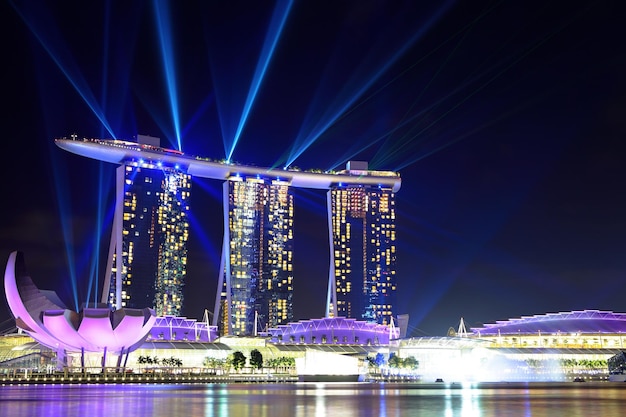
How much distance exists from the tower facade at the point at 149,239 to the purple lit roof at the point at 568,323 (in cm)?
6845

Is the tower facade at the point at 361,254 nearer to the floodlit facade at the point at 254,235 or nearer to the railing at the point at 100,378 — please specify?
the floodlit facade at the point at 254,235

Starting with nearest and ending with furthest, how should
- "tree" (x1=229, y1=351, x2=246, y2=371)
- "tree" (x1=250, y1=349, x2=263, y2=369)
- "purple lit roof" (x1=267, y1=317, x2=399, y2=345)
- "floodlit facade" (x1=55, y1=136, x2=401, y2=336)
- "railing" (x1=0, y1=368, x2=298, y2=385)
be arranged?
"railing" (x1=0, y1=368, x2=298, y2=385) < "tree" (x1=229, y1=351, x2=246, y2=371) < "tree" (x1=250, y1=349, x2=263, y2=369) < "floodlit facade" (x1=55, y1=136, x2=401, y2=336) < "purple lit roof" (x1=267, y1=317, x2=399, y2=345)

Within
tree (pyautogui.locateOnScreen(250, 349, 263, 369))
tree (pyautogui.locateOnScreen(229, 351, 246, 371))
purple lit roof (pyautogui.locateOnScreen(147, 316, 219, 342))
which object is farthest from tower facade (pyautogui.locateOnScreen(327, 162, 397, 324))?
tree (pyautogui.locateOnScreen(229, 351, 246, 371))

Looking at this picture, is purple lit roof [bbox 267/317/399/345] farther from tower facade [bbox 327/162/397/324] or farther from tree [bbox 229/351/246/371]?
tree [bbox 229/351/246/371]

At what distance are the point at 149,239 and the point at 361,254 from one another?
5041cm

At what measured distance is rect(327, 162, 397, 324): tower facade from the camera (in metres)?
166

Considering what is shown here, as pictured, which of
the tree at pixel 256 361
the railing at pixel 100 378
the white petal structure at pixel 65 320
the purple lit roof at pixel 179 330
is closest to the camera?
the railing at pixel 100 378

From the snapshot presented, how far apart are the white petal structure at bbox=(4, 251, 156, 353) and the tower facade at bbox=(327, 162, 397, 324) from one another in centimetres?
9225

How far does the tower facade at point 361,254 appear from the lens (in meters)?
166

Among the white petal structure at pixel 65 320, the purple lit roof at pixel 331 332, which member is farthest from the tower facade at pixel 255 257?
the white petal structure at pixel 65 320

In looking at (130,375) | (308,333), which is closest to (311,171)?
(308,333)

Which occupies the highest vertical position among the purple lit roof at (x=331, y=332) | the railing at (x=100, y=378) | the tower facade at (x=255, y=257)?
the tower facade at (x=255, y=257)

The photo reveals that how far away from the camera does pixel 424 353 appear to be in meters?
131

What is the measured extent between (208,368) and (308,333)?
43.2m
